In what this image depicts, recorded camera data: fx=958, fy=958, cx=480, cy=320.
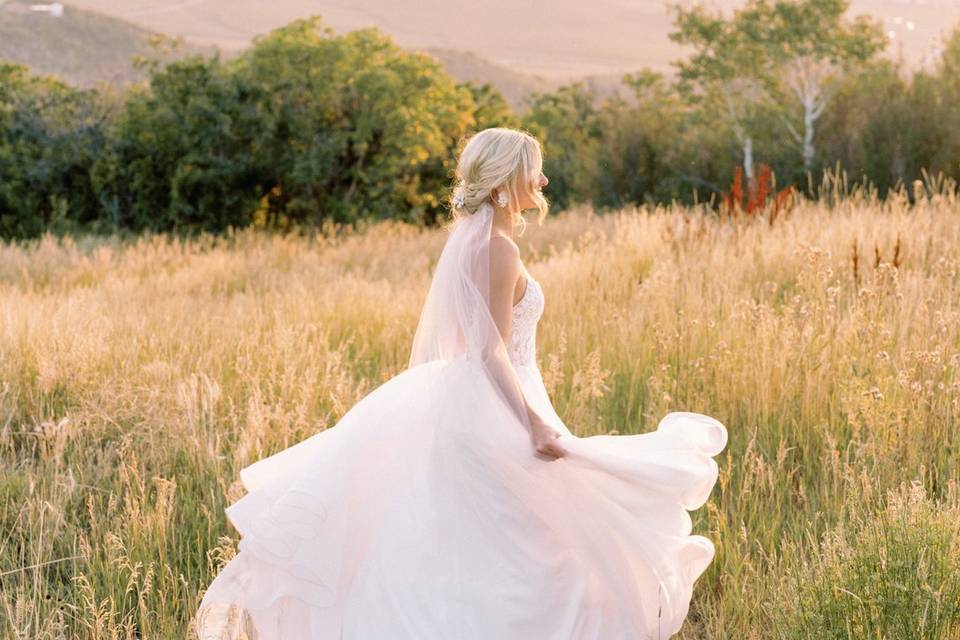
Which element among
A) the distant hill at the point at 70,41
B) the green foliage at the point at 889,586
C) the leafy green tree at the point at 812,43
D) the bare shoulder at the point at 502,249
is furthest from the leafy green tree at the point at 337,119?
the distant hill at the point at 70,41

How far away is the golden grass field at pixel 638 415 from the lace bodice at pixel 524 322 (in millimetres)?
931

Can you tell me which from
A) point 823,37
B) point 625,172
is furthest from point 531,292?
point 823,37

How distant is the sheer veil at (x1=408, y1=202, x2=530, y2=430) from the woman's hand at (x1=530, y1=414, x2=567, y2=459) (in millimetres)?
30

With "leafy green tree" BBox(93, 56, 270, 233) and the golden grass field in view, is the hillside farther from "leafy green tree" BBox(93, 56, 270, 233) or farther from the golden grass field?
the golden grass field

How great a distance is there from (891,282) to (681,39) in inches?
1007

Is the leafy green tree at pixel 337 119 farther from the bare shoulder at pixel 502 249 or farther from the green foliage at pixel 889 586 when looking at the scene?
the green foliage at pixel 889 586

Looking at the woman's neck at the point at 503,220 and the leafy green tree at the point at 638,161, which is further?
the leafy green tree at the point at 638,161

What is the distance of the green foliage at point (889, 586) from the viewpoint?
2.64m

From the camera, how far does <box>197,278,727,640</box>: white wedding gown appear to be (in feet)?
9.88

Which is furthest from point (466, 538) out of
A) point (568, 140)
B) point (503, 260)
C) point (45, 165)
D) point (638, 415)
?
point (568, 140)

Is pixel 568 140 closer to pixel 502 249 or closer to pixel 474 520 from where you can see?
pixel 502 249

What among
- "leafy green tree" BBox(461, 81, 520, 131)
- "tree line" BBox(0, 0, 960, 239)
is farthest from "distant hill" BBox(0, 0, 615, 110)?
"tree line" BBox(0, 0, 960, 239)

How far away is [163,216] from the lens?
19391 millimetres

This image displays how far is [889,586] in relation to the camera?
2.65 metres
